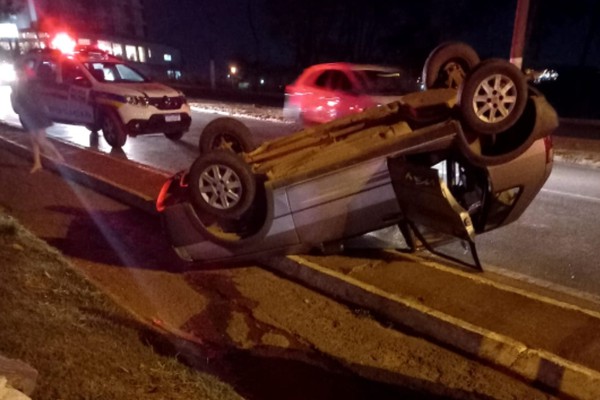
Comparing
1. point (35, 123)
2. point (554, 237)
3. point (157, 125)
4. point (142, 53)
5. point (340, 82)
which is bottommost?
point (554, 237)

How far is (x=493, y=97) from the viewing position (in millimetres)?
4473

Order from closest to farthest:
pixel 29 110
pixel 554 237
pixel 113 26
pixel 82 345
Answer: pixel 82 345 → pixel 554 237 → pixel 29 110 → pixel 113 26

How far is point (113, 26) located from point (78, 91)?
57.0 meters

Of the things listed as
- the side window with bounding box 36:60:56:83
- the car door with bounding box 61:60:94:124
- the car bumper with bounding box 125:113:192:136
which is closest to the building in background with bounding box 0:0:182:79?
the side window with bounding box 36:60:56:83

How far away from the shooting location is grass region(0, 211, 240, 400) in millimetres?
3033

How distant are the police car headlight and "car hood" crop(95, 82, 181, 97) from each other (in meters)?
0.08

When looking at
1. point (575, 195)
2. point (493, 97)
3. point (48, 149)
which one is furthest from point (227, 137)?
point (48, 149)

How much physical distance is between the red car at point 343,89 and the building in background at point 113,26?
3552 centimetres

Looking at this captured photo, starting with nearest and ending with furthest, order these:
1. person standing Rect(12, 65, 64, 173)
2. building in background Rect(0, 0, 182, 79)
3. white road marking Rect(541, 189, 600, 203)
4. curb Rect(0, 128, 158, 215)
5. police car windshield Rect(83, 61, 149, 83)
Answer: curb Rect(0, 128, 158, 215) → white road marking Rect(541, 189, 600, 203) → person standing Rect(12, 65, 64, 173) → police car windshield Rect(83, 61, 149, 83) → building in background Rect(0, 0, 182, 79)

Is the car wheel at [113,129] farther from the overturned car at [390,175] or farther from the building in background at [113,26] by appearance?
the building in background at [113,26]

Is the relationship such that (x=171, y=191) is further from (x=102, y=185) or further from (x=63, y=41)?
(x=63, y=41)

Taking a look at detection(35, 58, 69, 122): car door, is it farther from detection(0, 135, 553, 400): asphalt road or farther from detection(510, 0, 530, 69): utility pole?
detection(510, 0, 530, 69): utility pole

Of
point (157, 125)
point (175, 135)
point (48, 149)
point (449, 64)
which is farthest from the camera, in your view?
point (175, 135)

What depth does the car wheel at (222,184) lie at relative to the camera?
4.76 metres
